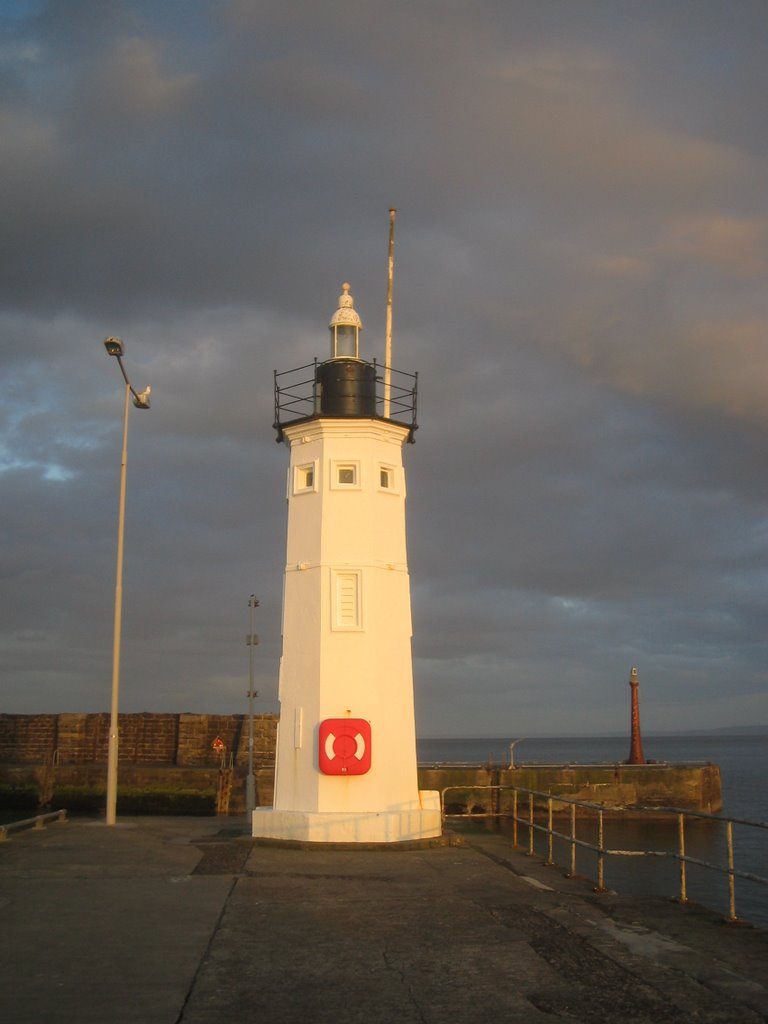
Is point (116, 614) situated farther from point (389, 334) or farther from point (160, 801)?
point (160, 801)

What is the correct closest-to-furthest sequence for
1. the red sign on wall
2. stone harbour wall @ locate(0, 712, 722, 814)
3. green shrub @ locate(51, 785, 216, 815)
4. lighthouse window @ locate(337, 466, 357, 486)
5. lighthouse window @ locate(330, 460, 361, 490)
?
the red sign on wall
lighthouse window @ locate(330, 460, 361, 490)
lighthouse window @ locate(337, 466, 357, 486)
green shrub @ locate(51, 785, 216, 815)
stone harbour wall @ locate(0, 712, 722, 814)

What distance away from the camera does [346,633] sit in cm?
1642

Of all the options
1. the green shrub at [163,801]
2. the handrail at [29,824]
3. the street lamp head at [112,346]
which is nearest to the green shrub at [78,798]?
the green shrub at [163,801]

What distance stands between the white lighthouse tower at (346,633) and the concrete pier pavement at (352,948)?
8.14 feet

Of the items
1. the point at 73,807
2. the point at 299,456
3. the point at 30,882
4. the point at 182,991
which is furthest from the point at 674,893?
the point at 73,807

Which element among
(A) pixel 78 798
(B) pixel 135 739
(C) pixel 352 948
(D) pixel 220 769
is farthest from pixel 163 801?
(C) pixel 352 948

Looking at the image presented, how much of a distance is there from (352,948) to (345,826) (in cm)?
739

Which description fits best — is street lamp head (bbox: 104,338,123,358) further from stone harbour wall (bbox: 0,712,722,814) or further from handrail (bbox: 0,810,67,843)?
stone harbour wall (bbox: 0,712,722,814)

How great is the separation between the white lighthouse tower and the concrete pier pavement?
8.14ft

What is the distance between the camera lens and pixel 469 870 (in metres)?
13.3

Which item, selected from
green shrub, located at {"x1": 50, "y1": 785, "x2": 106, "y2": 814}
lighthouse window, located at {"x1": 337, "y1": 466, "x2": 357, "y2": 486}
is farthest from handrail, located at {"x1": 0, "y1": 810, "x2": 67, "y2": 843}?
green shrub, located at {"x1": 50, "y1": 785, "x2": 106, "y2": 814}

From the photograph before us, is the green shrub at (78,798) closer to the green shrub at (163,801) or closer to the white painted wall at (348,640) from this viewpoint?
the green shrub at (163,801)

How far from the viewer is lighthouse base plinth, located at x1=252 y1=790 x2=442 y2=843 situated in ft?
51.2

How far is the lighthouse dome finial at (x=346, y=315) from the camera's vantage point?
18312 mm
